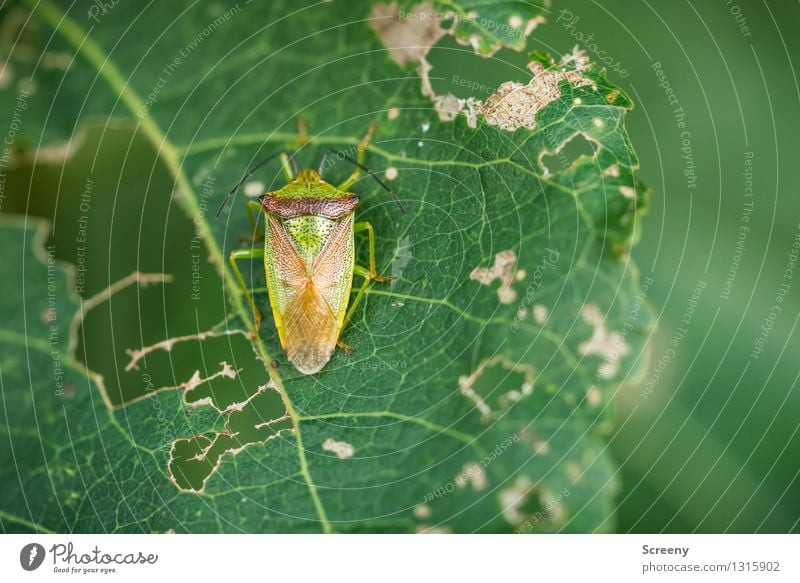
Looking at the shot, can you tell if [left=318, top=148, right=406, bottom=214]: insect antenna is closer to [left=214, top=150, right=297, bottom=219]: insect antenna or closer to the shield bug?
the shield bug

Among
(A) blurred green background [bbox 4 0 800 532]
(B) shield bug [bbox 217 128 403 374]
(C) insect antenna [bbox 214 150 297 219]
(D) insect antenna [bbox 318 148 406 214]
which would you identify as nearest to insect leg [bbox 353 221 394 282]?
(B) shield bug [bbox 217 128 403 374]

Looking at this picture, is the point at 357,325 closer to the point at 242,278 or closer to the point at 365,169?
the point at 242,278

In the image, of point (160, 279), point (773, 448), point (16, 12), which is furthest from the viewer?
point (773, 448)

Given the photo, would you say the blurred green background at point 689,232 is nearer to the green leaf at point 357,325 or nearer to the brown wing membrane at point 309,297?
the green leaf at point 357,325
